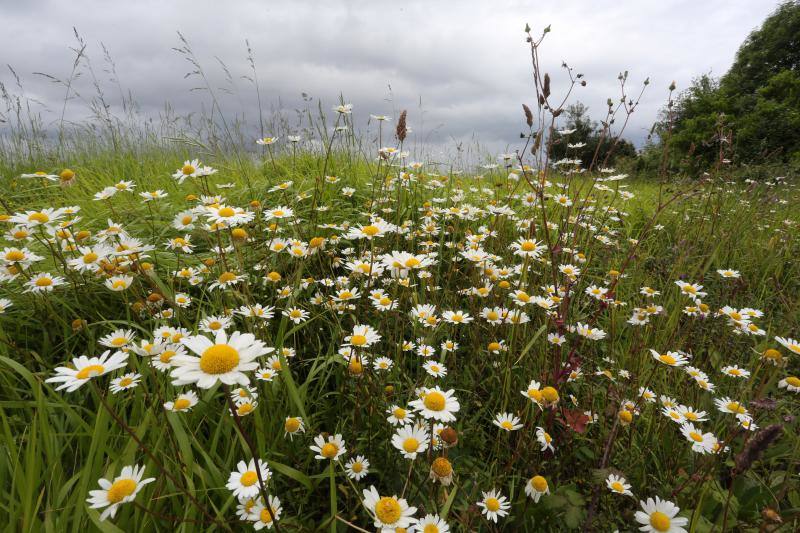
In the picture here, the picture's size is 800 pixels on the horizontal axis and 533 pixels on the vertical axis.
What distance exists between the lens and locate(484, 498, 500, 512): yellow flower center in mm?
1108

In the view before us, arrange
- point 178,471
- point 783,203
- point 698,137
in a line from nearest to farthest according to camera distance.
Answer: point 178,471, point 783,203, point 698,137

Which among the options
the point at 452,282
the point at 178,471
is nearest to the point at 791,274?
the point at 452,282

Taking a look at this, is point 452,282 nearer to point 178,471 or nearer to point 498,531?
point 498,531

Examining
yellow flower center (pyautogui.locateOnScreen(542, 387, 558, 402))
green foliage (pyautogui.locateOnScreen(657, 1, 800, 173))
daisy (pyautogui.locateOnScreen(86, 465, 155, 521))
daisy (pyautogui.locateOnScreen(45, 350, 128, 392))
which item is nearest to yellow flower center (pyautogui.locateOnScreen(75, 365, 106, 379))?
daisy (pyautogui.locateOnScreen(45, 350, 128, 392))

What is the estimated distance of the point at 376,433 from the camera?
1.46 m

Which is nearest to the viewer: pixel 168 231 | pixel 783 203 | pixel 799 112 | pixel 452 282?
pixel 452 282

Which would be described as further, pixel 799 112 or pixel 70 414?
pixel 799 112

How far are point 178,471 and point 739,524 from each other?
1688 mm

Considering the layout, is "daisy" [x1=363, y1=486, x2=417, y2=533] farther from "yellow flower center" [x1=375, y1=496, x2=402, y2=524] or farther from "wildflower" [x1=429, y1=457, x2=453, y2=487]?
"wildflower" [x1=429, y1=457, x2=453, y2=487]

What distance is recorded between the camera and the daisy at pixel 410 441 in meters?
1.06

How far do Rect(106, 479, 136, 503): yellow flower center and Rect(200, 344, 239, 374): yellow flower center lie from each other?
1.33ft

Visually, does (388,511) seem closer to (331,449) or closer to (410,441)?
(410,441)

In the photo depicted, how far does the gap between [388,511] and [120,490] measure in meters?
0.62

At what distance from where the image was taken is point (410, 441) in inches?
42.3
